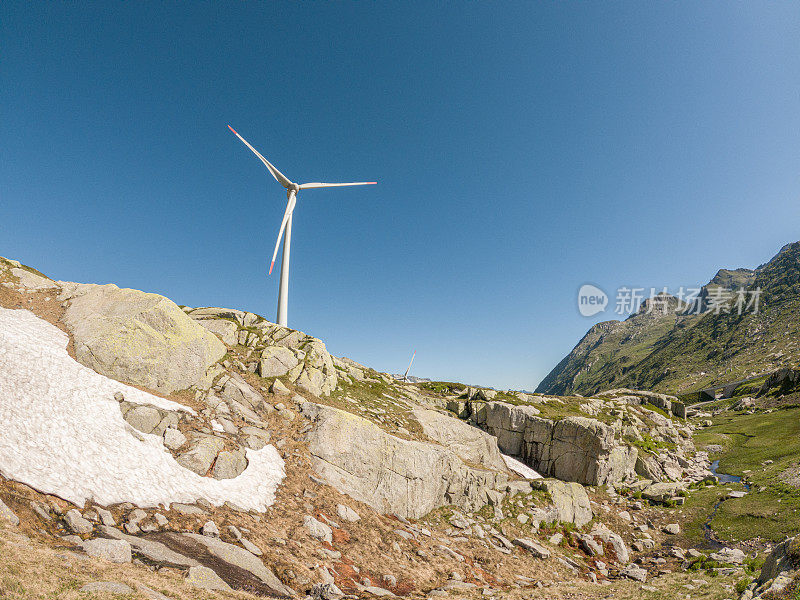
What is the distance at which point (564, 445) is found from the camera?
5603 cm

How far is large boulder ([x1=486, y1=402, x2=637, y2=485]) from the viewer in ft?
178

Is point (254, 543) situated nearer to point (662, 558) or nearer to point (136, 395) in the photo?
point (136, 395)

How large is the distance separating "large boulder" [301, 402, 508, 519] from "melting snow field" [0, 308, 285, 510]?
5.89 m

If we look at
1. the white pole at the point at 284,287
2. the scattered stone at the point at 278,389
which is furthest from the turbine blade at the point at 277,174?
the scattered stone at the point at 278,389

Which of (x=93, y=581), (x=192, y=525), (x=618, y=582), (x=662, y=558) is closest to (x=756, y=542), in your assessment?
(x=662, y=558)

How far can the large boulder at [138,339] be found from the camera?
90.4 feet

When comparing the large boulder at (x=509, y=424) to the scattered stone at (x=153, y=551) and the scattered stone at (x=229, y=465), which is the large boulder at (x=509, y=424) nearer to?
the scattered stone at (x=229, y=465)

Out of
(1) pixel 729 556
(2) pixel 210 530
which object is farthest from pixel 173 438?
(1) pixel 729 556

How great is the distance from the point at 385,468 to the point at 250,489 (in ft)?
45.1

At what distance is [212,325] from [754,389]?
28594 centimetres

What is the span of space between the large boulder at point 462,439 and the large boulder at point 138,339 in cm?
3010

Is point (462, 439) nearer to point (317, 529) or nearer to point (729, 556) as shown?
point (729, 556)

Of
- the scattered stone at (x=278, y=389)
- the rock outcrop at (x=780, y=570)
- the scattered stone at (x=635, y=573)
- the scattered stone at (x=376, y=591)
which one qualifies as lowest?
the scattered stone at (x=635, y=573)

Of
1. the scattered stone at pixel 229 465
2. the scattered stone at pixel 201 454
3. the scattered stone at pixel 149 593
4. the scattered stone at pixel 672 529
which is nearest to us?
the scattered stone at pixel 149 593
